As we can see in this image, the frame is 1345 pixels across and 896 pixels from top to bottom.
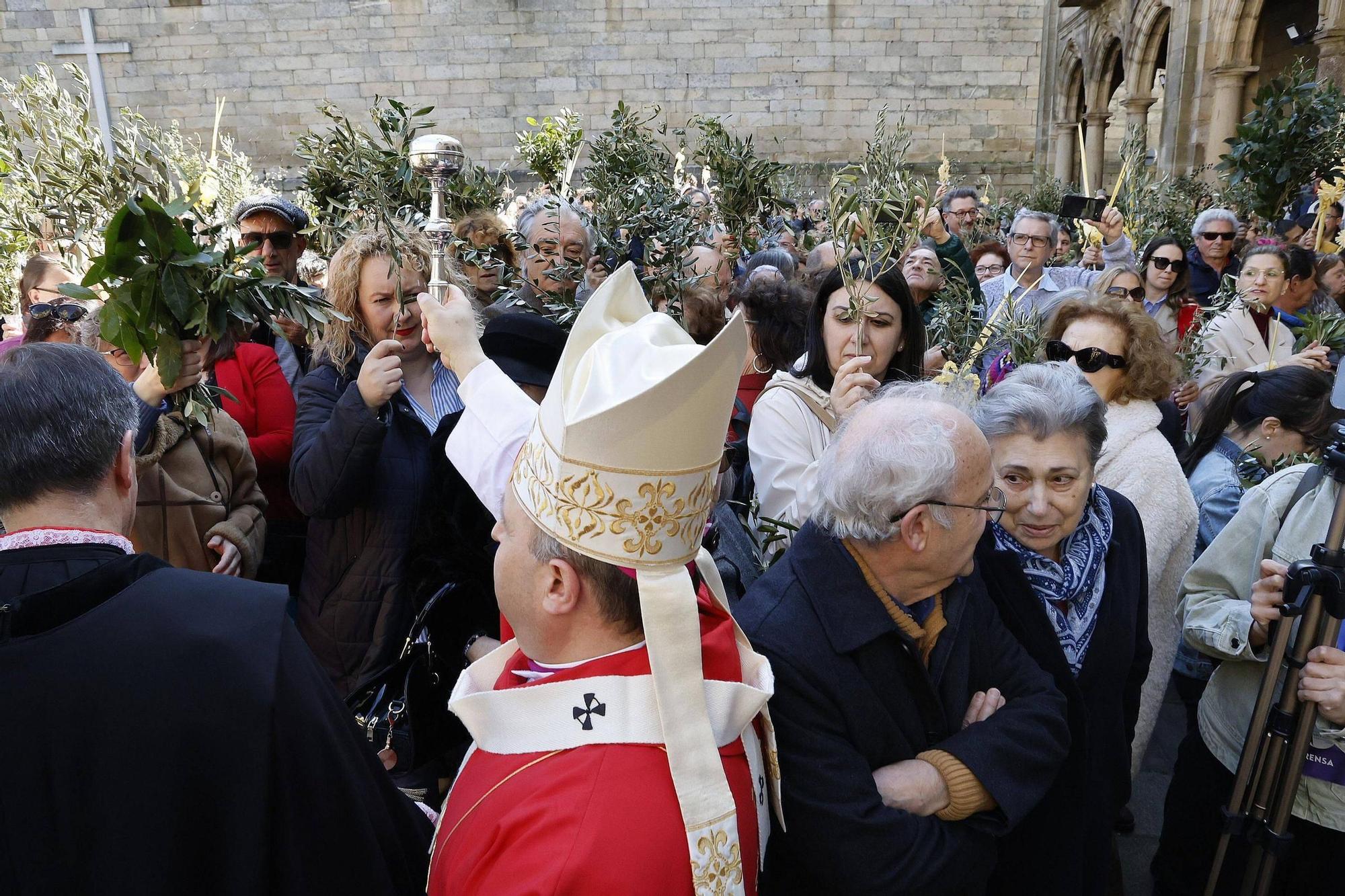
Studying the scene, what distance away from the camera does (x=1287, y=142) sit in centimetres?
708

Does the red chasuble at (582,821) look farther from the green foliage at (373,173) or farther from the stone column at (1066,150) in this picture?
the stone column at (1066,150)

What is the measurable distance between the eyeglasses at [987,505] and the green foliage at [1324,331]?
3.58m

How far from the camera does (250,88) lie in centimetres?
2045

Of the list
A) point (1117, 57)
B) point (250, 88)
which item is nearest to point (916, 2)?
point (1117, 57)

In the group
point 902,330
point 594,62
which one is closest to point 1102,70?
point 594,62

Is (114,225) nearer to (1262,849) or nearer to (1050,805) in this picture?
(1050,805)

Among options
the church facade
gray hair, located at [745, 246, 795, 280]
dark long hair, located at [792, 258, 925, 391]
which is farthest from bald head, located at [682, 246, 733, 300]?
the church facade

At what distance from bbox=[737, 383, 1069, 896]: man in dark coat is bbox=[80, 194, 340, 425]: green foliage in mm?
1418

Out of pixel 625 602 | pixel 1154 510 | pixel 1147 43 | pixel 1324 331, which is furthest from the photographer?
pixel 1147 43

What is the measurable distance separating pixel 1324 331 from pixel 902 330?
2780mm

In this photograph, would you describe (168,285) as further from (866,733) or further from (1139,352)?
(1139,352)

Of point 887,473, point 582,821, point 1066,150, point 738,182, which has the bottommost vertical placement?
point 582,821

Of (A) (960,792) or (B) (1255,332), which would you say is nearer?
(A) (960,792)

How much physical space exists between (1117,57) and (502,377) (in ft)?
62.1
